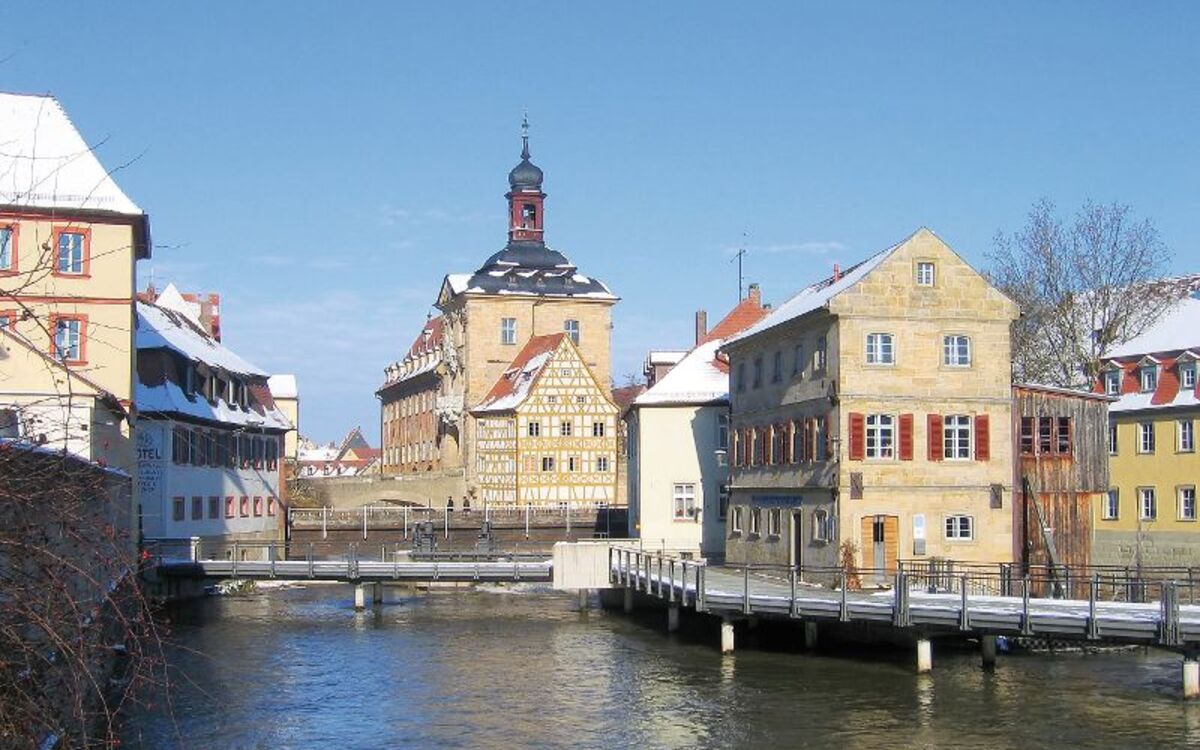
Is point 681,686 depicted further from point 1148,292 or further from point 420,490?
point 420,490

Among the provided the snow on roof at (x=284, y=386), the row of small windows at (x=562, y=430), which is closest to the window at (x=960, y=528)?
the row of small windows at (x=562, y=430)

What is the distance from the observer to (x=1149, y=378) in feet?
188

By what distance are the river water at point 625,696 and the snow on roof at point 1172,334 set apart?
26139mm

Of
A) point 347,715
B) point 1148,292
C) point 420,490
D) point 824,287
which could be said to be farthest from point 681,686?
point 420,490

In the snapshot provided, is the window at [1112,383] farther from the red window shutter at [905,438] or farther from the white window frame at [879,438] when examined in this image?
the white window frame at [879,438]

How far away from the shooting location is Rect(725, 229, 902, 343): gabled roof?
4216cm

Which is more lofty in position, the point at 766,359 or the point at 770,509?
the point at 766,359

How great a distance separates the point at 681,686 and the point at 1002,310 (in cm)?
1672

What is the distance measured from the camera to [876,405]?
135ft

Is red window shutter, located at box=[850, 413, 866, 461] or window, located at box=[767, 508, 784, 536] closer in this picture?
red window shutter, located at box=[850, 413, 866, 461]

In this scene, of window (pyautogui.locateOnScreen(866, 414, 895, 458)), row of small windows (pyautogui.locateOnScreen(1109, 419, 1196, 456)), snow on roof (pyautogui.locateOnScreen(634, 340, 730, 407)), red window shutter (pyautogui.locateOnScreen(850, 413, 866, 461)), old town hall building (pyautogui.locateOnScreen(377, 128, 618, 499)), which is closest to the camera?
red window shutter (pyautogui.locateOnScreen(850, 413, 866, 461))

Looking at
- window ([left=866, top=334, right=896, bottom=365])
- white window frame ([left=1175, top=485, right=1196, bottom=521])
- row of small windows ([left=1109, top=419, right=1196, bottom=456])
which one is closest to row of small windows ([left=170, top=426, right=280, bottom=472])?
window ([left=866, top=334, right=896, bottom=365])

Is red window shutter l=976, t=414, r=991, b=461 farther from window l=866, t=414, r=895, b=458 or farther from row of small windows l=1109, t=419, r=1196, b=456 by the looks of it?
row of small windows l=1109, t=419, r=1196, b=456

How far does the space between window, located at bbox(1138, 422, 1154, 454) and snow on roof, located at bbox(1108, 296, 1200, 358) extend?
301 cm
